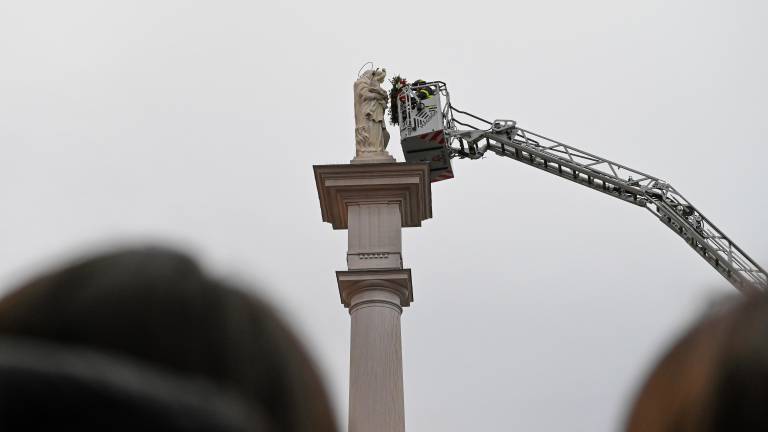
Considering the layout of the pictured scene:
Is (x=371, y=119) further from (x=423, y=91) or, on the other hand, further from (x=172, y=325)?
(x=172, y=325)

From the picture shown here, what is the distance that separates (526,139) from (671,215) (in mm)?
3457

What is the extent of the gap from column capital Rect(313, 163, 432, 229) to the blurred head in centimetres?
1167

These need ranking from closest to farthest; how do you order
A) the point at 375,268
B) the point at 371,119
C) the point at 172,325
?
the point at 172,325, the point at 375,268, the point at 371,119

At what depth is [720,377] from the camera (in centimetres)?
101

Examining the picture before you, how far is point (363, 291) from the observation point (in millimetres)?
12180

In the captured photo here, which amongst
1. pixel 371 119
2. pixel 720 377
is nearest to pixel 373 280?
pixel 371 119

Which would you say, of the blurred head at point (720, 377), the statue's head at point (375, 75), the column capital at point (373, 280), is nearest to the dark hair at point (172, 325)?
the blurred head at point (720, 377)

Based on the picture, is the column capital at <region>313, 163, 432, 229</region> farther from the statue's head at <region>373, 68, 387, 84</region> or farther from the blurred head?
the blurred head

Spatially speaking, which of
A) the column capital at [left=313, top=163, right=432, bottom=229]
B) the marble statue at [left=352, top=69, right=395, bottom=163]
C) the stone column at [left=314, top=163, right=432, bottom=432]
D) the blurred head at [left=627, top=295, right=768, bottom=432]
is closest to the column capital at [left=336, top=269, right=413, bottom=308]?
the stone column at [left=314, top=163, right=432, bottom=432]

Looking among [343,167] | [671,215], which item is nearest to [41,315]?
[343,167]

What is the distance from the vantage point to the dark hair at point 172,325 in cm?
93

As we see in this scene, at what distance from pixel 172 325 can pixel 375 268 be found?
11.4 meters

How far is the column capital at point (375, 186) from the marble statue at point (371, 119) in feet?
1.44

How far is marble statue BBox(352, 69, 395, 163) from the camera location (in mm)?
13617
